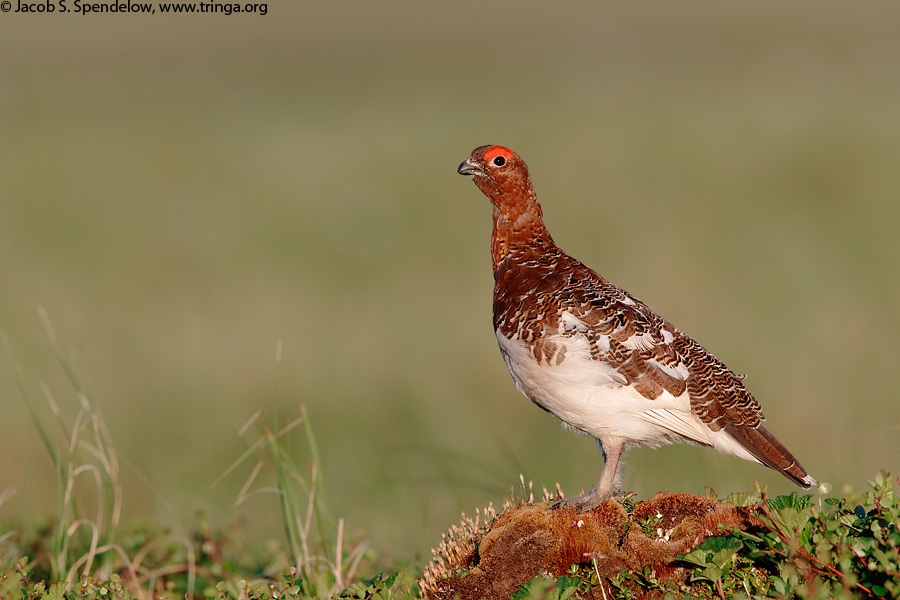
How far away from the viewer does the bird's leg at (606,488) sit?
327 centimetres

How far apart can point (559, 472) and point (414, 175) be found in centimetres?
742

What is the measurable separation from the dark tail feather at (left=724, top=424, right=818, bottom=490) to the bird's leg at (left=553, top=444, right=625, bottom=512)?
0.44 meters

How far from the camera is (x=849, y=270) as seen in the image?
10062 millimetres

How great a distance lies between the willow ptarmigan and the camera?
3.47 m

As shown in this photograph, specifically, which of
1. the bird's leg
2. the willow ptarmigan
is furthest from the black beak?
the bird's leg

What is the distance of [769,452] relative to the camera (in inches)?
140

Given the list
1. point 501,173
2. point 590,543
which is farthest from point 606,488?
point 501,173

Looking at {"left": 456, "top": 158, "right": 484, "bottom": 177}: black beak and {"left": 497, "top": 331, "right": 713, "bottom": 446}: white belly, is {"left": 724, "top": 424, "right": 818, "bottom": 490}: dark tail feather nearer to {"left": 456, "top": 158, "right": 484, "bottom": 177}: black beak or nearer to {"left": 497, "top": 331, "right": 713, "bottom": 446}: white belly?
{"left": 497, "top": 331, "right": 713, "bottom": 446}: white belly

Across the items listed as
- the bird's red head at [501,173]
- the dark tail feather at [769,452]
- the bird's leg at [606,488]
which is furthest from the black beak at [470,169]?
the dark tail feather at [769,452]

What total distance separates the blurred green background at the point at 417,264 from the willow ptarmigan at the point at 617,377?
60cm

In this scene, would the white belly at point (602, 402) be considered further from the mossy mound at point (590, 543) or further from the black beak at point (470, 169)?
the black beak at point (470, 169)

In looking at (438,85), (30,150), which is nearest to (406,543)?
(30,150)

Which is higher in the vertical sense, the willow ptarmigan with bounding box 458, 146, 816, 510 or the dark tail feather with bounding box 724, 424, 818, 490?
the willow ptarmigan with bounding box 458, 146, 816, 510

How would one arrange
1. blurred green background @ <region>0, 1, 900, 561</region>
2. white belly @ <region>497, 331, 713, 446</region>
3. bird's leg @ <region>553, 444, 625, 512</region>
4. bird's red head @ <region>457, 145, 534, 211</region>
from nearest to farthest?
bird's leg @ <region>553, 444, 625, 512</region>, white belly @ <region>497, 331, 713, 446</region>, bird's red head @ <region>457, 145, 534, 211</region>, blurred green background @ <region>0, 1, 900, 561</region>
